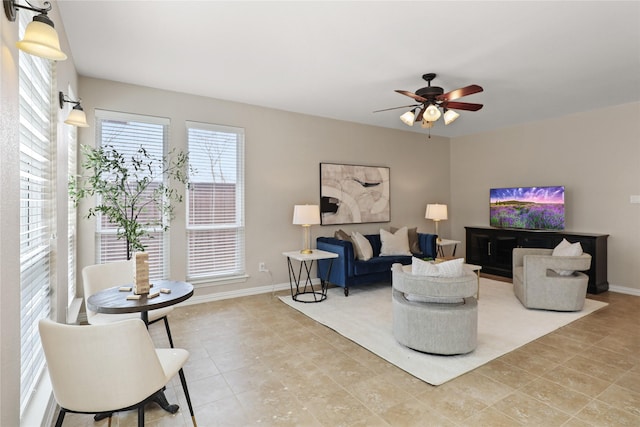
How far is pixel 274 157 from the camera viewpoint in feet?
17.3

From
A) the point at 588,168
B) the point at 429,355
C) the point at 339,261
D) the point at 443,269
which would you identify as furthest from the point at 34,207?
the point at 588,168

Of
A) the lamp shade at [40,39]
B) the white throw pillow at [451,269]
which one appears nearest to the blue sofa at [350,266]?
the white throw pillow at [451,269]

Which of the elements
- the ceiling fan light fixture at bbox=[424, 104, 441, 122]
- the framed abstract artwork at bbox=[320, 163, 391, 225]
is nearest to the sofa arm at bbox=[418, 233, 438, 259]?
the framed abstract artwork at bbox=[320, 163, 391, 225]

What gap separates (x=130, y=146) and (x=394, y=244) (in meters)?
4.03

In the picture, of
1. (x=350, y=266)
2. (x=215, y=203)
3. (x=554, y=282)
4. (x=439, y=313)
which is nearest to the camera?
(x=439, y=313)

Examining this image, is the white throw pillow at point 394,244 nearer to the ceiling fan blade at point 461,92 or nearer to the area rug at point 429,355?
the area rug at point 429,355

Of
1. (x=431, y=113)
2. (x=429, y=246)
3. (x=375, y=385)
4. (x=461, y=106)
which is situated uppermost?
(x=461, y=106)

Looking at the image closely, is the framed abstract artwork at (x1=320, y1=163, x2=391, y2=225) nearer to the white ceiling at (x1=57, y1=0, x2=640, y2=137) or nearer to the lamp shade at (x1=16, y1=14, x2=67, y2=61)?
the white ceiling at (x1=57, y1=0, x2=640, y2=137)

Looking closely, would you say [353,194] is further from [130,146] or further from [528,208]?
[130,146]

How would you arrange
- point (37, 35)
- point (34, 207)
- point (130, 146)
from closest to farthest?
1. point (37, 35)
2. point (34, 207)
3. point (130, 146)

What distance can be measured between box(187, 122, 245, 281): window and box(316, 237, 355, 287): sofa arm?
4.06ft

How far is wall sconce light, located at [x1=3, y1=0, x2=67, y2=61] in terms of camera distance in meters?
1.38

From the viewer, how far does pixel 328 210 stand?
5781 millimetres

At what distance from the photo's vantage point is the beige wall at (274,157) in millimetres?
4234
